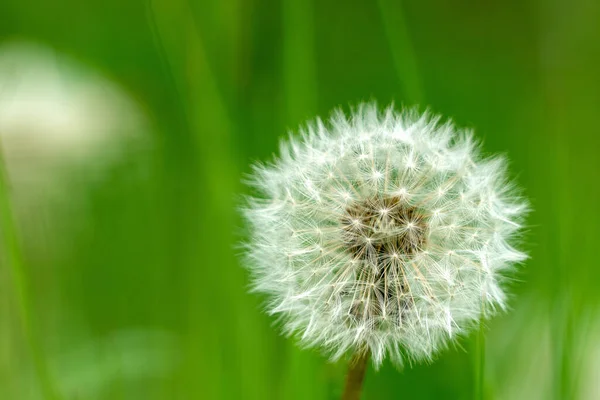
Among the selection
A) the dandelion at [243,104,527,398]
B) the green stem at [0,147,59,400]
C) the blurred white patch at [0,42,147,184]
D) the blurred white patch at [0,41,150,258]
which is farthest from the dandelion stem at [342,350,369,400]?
the blurred white patch at [0,42,147,184]

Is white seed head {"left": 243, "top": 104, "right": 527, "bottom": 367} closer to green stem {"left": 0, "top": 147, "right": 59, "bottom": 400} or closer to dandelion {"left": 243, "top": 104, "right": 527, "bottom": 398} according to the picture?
dandelion {"left": 243, "top": 104, "right": 527, "bottom": 398}

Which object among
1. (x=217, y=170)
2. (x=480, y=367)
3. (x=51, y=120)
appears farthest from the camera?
(x=51, y=120)

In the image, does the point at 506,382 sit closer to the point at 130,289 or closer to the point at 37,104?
the point at 130,289

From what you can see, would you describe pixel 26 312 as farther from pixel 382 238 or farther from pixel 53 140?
pixel 53 140

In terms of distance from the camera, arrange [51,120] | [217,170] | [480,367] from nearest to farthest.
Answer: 1. [480,367]
2. [217,170]
3. [51,120]

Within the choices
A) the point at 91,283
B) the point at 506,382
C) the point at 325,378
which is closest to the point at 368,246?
the point at 325,378

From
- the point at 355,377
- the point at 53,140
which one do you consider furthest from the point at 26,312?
the point at 53,140
